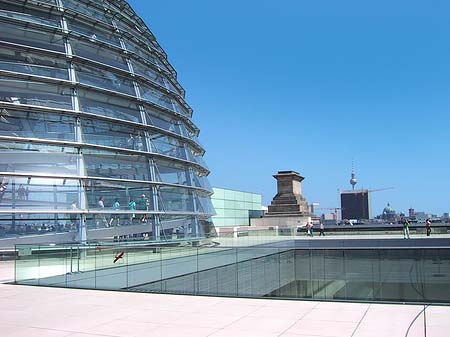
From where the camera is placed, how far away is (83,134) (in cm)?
2106

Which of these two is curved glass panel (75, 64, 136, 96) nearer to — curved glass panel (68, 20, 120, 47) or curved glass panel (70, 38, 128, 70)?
curved glass panel (70, 38, 128, 70)

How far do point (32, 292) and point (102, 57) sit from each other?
43.8ft

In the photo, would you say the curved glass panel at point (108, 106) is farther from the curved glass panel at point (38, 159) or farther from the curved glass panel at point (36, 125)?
the curved glass panel at point (38, 159)

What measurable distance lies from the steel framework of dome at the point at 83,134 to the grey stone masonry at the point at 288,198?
3187cm

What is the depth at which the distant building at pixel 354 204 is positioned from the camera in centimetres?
14725

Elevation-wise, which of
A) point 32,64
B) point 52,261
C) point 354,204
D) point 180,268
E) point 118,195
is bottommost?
point 180,268

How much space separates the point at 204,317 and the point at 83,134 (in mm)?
13300

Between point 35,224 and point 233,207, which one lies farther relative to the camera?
point 233,207

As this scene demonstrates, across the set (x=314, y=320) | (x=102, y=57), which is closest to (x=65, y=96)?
(x=102, y=57)

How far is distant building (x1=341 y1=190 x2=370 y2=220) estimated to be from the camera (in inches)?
5797

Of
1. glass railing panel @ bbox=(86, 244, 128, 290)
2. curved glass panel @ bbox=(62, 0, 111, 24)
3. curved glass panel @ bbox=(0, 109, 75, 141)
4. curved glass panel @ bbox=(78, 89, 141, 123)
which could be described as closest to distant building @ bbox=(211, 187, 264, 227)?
curved glass panel @ bbox=(62, 0, 111, 24)

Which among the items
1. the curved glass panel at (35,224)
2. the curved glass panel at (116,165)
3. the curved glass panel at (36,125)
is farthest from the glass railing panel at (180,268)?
the curved glass panel at (36,125)

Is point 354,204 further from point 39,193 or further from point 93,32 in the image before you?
point 39,193

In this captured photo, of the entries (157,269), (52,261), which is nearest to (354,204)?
(157,269)
